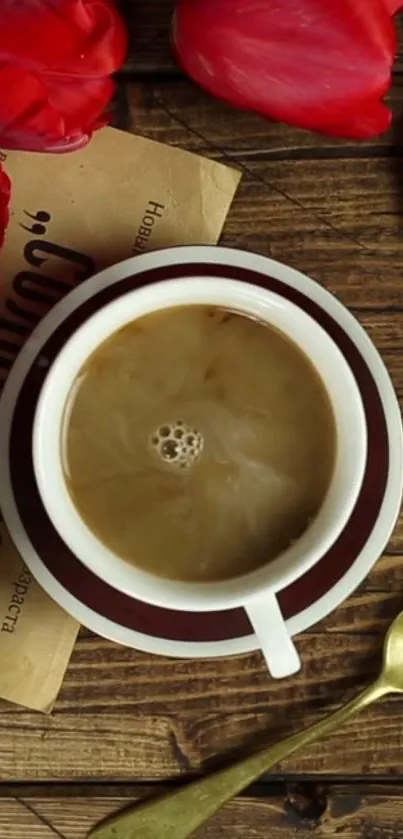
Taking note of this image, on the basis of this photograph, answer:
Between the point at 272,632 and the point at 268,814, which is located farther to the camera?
the point at 268,814

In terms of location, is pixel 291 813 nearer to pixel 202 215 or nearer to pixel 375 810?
pixel 375 810

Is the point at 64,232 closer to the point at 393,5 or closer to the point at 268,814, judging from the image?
A: the point at 393,5

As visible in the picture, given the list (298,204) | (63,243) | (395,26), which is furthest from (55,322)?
(395,26)

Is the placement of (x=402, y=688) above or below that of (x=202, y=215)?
below

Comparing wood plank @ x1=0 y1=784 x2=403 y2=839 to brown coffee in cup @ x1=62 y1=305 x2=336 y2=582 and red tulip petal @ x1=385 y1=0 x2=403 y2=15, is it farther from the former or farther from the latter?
red tulip petal @ x1=385 y1=0 x2=403 y2=15

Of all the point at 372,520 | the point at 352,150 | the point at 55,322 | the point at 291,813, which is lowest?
the point at 291,813

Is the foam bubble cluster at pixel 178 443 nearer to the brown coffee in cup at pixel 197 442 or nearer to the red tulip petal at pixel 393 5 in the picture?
the brown coffee in cup at pixel 197 442

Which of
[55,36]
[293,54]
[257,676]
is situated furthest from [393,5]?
[257,676]
